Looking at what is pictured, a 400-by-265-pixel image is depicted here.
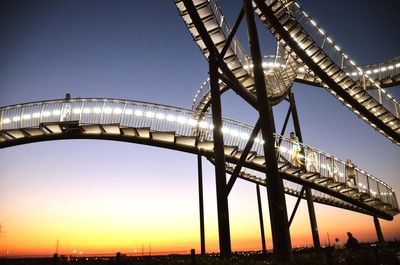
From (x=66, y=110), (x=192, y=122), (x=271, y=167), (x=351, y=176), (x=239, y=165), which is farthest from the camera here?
(x=351, y=176)

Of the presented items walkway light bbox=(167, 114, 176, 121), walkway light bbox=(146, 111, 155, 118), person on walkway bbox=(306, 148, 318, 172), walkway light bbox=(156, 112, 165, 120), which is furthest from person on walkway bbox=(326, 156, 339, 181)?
walkway light bbox=(146, 111, 155, 118)

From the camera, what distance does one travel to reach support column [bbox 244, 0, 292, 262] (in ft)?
28.7

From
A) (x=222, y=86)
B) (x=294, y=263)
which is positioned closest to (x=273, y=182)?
(x=294, y=263)

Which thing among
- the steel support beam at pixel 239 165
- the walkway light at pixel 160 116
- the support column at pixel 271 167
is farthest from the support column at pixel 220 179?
the walkway light at pixel 160 116

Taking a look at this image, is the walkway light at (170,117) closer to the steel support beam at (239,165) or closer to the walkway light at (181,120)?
the walkway light at (181,120)

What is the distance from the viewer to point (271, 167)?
9375 millimetres

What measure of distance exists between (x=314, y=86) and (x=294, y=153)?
414 inches

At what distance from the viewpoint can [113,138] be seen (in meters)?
15.4

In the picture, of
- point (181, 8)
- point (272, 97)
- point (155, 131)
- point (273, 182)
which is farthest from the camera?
point (272, 97)

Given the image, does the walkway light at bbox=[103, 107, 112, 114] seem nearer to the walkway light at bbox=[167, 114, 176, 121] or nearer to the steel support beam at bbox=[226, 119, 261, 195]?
the walkway light at bbox=[167, 114, 176, 121]

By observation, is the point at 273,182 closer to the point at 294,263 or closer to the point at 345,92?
the point at 294,263

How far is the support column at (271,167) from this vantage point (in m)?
8.74

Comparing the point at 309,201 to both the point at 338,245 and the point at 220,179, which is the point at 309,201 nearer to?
the point at 338,245

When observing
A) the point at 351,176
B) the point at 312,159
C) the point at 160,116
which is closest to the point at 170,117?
the point at 160,116
